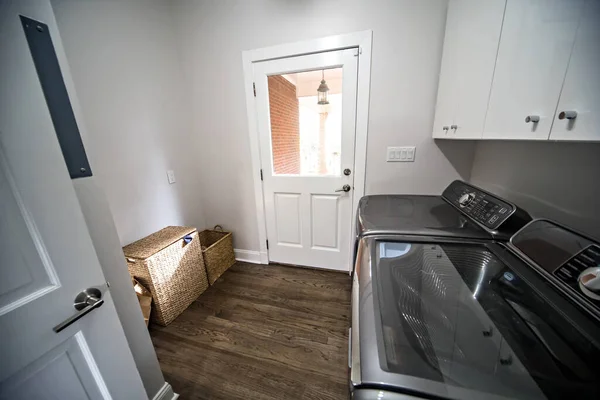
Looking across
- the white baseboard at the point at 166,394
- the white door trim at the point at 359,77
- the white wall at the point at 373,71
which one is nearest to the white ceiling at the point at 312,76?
the white door trim at the point at 359,77

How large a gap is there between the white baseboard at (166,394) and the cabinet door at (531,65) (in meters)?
1.96

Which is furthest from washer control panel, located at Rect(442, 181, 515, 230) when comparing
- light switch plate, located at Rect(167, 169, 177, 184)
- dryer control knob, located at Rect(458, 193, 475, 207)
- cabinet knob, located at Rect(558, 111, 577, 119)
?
light switch plate, located at Rect(167, 169, 177, 184)

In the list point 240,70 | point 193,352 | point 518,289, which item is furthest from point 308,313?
point 240,70

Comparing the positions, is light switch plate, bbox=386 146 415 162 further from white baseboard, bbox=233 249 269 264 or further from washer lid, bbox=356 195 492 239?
white baseboard, bbox=233 249 269 264

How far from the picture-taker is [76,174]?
2.44 feet

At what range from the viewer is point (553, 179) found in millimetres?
940

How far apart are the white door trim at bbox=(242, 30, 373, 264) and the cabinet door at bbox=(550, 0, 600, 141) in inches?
46.6

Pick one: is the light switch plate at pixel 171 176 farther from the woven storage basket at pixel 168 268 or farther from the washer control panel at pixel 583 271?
the washer control panel at pixel 583 271

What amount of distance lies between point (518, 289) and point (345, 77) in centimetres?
166

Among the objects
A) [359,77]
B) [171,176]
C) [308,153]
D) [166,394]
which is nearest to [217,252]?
[171,176]

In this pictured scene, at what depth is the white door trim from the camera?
1.62 metres

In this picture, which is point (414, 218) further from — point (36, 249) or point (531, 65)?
point (36, 249)

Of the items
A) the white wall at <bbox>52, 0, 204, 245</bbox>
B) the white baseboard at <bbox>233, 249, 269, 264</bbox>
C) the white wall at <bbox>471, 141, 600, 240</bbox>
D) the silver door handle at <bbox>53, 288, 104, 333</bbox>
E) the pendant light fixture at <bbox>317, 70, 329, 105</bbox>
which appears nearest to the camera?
the silver door handle at <bbox>53, 288, 104, 333</bbox>

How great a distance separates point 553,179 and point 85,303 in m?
1.85
